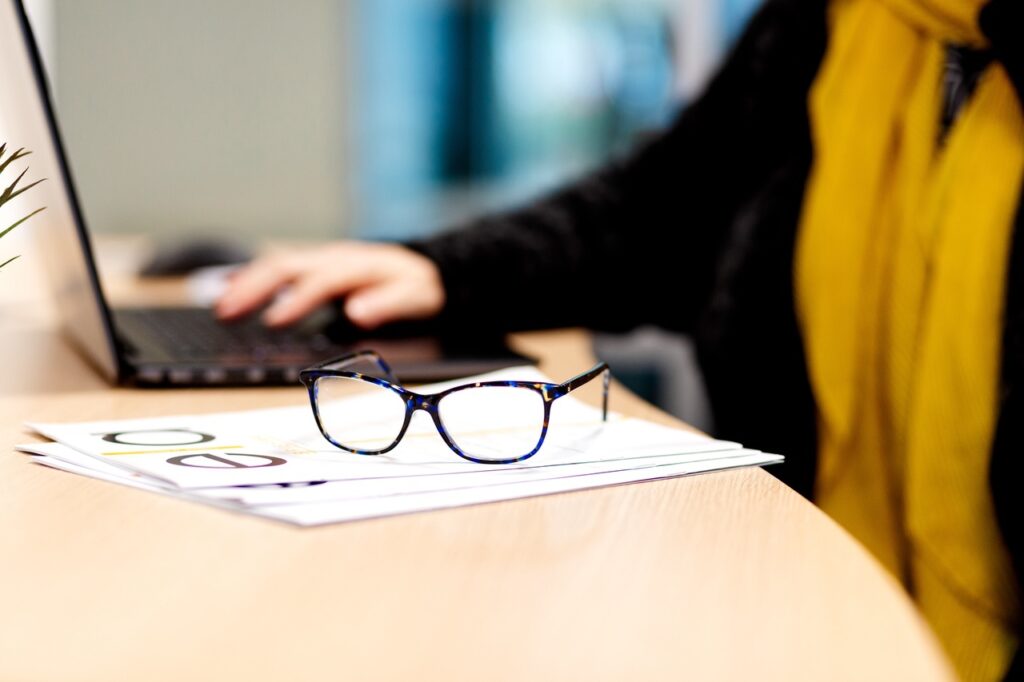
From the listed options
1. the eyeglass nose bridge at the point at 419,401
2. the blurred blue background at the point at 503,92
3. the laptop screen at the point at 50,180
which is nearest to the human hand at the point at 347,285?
the laptop screen at the point at 50,180

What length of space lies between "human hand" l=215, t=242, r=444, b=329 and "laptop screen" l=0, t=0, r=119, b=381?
13 centimetres

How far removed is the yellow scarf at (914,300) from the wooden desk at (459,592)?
13.3 inches

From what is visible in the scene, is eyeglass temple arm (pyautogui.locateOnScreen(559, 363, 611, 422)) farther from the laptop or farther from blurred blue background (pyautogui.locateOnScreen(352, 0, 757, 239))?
blurred blue background (pyautogui.locateOnScreen(352, 0, 757, 239))

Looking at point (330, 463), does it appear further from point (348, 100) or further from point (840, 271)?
point (348, 100)

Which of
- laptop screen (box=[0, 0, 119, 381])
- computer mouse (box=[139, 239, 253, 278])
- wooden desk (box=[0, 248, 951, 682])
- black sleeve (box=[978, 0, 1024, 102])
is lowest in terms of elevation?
wooden desk (box=[0, 248, 951, 682])

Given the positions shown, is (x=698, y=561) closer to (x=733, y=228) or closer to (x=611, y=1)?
(x=733, y=228)

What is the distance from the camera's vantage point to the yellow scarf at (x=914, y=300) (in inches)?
27.4

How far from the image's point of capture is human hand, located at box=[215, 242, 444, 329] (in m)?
0.81

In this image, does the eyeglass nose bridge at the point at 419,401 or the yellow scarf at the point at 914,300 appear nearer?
the eyeglass nose bridge at the point at 419,401

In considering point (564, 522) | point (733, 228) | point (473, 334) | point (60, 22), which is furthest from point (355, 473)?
point (60, 22)

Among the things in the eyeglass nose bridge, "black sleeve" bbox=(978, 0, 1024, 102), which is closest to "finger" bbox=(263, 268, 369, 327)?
the eyeglass nose bridge

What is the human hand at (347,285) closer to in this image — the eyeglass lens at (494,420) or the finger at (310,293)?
the finger at (310,293)

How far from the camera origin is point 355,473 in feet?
1.36

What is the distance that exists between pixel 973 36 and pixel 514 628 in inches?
27.2
